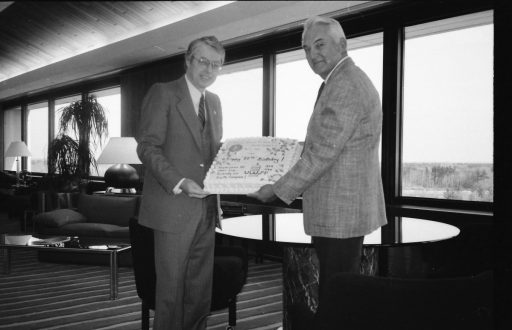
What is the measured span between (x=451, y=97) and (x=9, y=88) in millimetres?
4021

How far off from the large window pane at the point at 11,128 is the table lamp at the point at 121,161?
20.0ft

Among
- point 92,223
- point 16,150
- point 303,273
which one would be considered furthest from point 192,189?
point 16,150

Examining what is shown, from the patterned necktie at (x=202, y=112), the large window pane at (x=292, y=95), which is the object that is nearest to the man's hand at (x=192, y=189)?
the patterned necktie at (x=202, y=112)

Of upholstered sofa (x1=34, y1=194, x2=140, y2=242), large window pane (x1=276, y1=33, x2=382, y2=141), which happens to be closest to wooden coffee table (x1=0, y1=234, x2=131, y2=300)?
upholstered sofa (x1=34, y1=194, x2=140, y2=242)

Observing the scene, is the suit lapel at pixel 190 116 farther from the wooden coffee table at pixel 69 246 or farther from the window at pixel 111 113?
the window at pixel 111 113

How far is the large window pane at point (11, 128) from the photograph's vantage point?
1053 centimetres

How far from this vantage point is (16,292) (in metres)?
3.55

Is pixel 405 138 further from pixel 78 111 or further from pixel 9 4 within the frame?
pixel 78 111

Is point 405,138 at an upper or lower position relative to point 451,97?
lower

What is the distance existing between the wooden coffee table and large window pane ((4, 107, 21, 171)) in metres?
7.12

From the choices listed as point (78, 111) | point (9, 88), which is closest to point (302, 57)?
point (78, 111)

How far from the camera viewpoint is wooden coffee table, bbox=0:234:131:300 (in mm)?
3443

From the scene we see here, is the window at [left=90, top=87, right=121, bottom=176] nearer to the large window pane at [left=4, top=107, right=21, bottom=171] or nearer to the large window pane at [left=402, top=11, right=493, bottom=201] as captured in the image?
the large window pane at [left=4, top=107, right=21, bottom=171]

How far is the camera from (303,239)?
1731 mm
